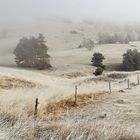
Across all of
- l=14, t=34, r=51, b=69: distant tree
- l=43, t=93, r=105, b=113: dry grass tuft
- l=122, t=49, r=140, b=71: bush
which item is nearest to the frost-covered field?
l=43, t=93, r=105, b=113: dry grass tuft

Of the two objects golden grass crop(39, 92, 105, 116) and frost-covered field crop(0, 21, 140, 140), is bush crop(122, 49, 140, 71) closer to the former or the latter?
frost-covered field crop(0, 21, 140, 140)

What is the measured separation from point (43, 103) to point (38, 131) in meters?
8.61

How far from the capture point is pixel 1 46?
171 metres

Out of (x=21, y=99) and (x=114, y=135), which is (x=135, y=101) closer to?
(x=21, y=99)

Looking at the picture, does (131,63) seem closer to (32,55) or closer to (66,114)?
(32,55)

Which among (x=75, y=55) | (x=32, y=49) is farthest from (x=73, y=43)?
(x=32, y=49)

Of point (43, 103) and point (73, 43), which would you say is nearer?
point (43, 103)

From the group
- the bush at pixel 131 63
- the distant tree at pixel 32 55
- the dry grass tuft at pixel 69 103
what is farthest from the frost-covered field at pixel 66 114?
the bush at pixel 131 63

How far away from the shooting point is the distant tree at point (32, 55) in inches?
3579

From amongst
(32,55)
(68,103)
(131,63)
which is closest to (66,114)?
(68,103)

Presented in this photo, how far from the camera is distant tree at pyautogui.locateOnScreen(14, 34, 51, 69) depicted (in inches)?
3579

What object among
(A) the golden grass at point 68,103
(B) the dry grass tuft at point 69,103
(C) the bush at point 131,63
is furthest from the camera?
(C) the bush at point 131,63

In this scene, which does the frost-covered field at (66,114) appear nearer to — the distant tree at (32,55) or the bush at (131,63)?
the distant tree at (32,55)

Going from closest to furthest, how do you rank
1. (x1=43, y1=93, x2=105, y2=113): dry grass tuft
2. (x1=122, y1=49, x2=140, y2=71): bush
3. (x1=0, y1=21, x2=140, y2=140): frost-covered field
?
1. (x1=0, y1=21, x2=140, y2=140): frost-covered field
2. (x1=43, y1=93, x2=105, y2=113): dry grass tuft
3. (x1=122, y1=49, x2=140, y2=71): bush
